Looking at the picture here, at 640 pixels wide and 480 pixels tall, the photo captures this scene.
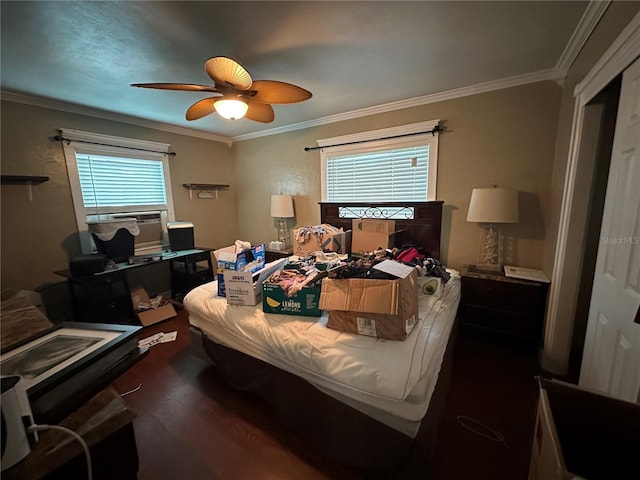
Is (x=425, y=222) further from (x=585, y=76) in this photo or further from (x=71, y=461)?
(x=71, y=461)

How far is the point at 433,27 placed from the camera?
161cm

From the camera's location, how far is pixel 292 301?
1561 millimetres

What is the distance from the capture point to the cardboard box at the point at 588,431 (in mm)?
805

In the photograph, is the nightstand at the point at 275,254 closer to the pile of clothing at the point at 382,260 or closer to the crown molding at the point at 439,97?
the pile of clothing at the point at 382,260

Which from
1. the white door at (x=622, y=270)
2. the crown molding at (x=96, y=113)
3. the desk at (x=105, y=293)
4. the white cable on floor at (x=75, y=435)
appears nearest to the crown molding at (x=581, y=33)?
the white door at (x=622, y=270)

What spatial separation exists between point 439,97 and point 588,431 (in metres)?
2.87

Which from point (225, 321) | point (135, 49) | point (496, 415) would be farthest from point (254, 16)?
point (496, 415)

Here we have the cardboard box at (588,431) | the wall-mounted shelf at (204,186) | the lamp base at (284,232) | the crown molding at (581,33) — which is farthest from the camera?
the lamp base at (284,232)

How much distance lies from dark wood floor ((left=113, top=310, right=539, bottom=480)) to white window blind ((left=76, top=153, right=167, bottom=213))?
219 cm

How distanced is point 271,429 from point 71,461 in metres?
1.12

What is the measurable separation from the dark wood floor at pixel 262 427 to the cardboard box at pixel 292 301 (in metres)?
0.74

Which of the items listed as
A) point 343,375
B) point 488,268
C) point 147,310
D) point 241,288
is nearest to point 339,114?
point 488,268

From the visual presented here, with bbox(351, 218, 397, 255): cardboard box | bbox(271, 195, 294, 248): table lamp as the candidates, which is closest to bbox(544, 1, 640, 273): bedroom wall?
bbox(351, 218, 397, 255): cardboard box

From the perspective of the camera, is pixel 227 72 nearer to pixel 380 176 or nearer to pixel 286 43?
pixel 286 43
